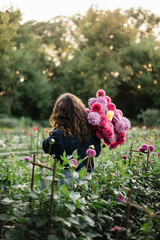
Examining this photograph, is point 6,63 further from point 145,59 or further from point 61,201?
point 61,201

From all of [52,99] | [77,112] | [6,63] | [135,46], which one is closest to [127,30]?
[135,46]

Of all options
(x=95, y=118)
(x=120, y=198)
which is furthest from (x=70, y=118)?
(x=120, y=198)

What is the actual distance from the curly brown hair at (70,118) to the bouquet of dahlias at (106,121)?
0.09 m

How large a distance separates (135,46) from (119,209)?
20026mm

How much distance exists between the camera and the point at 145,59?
2095 centimetres

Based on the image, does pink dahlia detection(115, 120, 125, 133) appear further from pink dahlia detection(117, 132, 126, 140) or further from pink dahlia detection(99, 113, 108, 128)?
pink dahlia detection(99, 113, 108, 128)

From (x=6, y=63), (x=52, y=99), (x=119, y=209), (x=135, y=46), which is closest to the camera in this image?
(x=119, y=209)

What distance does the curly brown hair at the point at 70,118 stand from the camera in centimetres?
241

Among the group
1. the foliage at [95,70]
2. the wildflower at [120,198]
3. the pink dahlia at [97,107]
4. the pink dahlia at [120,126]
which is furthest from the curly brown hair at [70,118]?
the foliage at [95,70]

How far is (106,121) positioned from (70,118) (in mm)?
325

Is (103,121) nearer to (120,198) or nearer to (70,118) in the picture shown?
(70,118)

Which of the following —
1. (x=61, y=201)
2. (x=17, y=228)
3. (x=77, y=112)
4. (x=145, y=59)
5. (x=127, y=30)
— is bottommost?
(x=17, y=228)

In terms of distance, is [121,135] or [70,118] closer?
[70,118]

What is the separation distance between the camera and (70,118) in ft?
7.93
